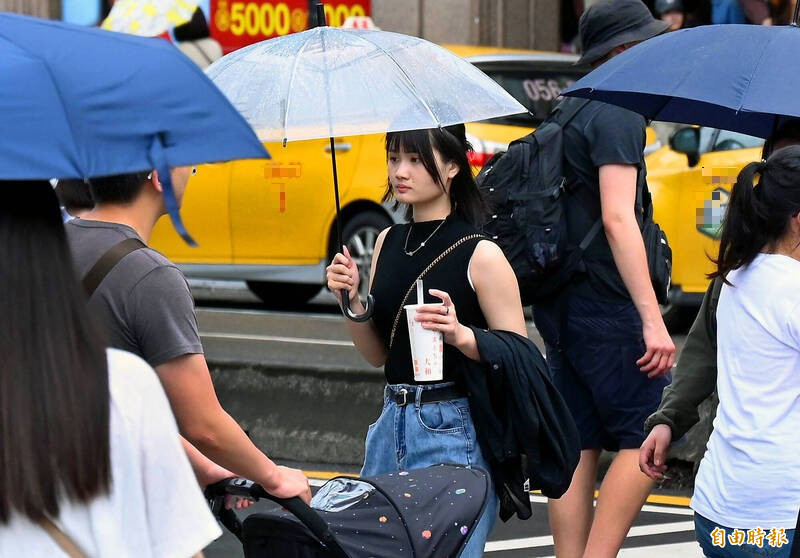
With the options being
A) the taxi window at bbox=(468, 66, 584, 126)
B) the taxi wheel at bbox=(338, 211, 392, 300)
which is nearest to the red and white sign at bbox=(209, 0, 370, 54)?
the taxi wheel at bbox=(338, 211, 392, 300)

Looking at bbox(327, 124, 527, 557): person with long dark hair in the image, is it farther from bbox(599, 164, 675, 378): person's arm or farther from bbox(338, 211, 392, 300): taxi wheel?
bbox(338, 211, 392, 300): taxi wheel

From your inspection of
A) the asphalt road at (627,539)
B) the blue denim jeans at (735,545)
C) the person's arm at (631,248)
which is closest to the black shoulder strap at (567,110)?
the person's arm at (631,248)

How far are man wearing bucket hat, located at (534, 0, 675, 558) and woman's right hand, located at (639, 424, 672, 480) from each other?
768mm

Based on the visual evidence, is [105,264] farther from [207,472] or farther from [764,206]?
[764,206]

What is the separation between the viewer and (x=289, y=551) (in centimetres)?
285

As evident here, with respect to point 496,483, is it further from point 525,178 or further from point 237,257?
point 237,257

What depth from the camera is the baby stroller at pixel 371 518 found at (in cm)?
284

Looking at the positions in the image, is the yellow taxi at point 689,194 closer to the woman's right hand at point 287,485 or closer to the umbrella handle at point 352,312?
the umbrella handle at point 352,312

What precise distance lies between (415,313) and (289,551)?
0.98 m

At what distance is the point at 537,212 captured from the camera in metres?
4.76

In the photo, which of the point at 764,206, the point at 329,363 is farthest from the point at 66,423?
the point at 329,363

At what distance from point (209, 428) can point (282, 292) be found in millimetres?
10002

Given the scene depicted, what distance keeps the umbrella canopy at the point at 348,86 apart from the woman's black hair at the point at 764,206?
835 millimetres

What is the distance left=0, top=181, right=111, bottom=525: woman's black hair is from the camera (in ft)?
6.44
